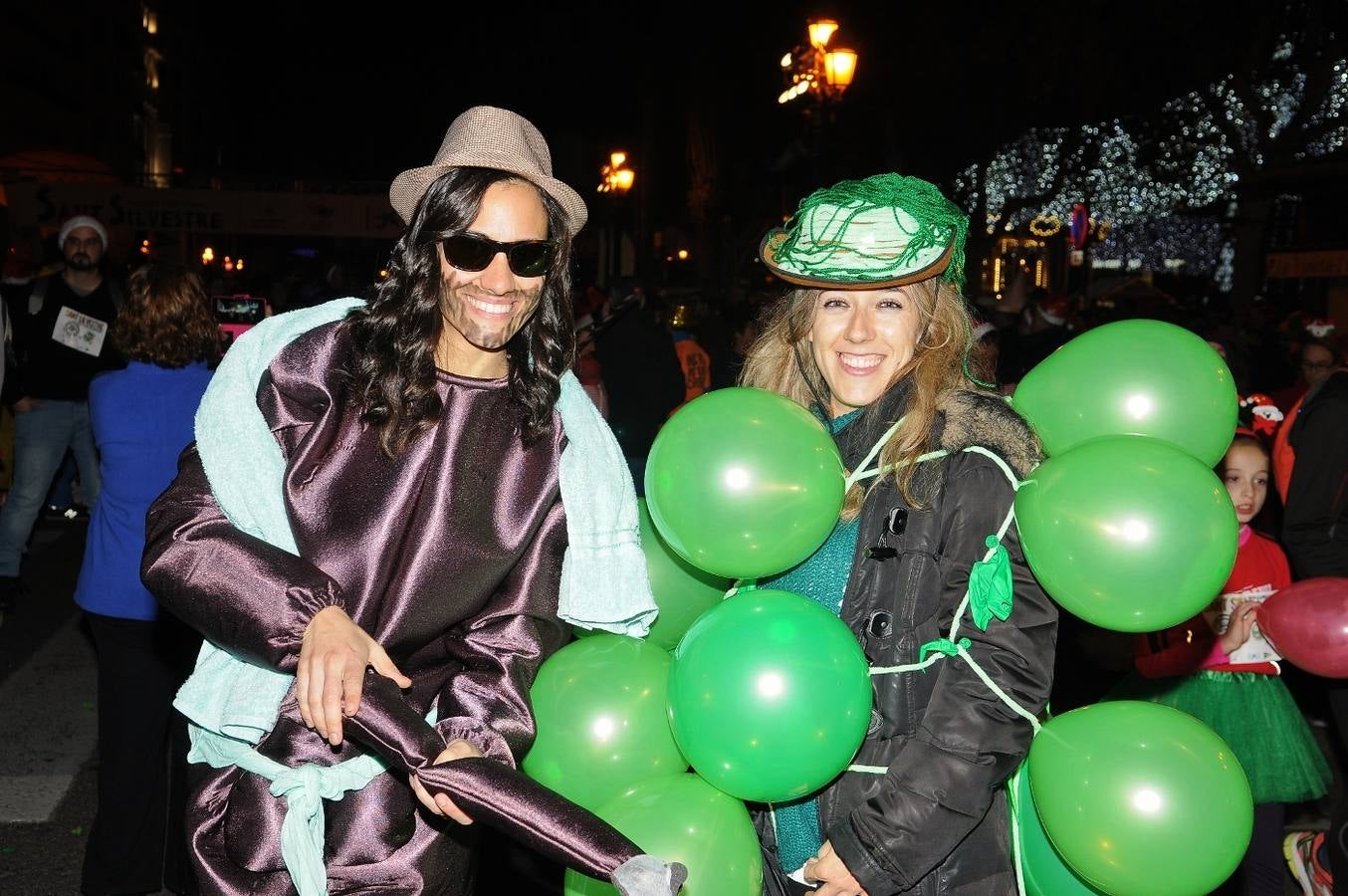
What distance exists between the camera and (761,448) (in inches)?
90.2

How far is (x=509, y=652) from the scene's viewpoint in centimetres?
247

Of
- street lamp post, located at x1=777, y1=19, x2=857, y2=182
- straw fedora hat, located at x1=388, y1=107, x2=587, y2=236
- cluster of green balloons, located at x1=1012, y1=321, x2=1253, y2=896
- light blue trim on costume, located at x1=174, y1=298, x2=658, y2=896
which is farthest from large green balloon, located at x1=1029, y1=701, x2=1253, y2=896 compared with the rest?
street lamp post, located at x1=777, y1=19, x2=857, y2=182

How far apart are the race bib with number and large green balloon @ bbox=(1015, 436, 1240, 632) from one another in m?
7.51

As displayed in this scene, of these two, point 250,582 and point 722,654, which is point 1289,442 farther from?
point 250,582

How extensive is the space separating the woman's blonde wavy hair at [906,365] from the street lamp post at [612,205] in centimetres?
2103

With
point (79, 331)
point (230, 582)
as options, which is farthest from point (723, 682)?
point (79, 331)

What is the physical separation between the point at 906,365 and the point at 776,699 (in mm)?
799

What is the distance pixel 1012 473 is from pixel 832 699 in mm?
555

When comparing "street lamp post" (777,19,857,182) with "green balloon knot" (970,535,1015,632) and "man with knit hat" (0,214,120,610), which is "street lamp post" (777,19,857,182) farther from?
"green balloon knot" (970,535,1015,632)

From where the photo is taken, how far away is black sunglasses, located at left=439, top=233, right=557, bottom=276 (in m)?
2.47

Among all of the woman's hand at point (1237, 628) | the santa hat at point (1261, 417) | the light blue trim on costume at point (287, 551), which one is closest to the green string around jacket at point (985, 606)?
the light blue trim on costume at point (287, 551)

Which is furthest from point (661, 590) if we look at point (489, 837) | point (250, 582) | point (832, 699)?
point (489, 837)

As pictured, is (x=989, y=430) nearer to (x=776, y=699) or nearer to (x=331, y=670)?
(x=776, y=699)

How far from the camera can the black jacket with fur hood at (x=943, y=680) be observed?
7.07 ft
